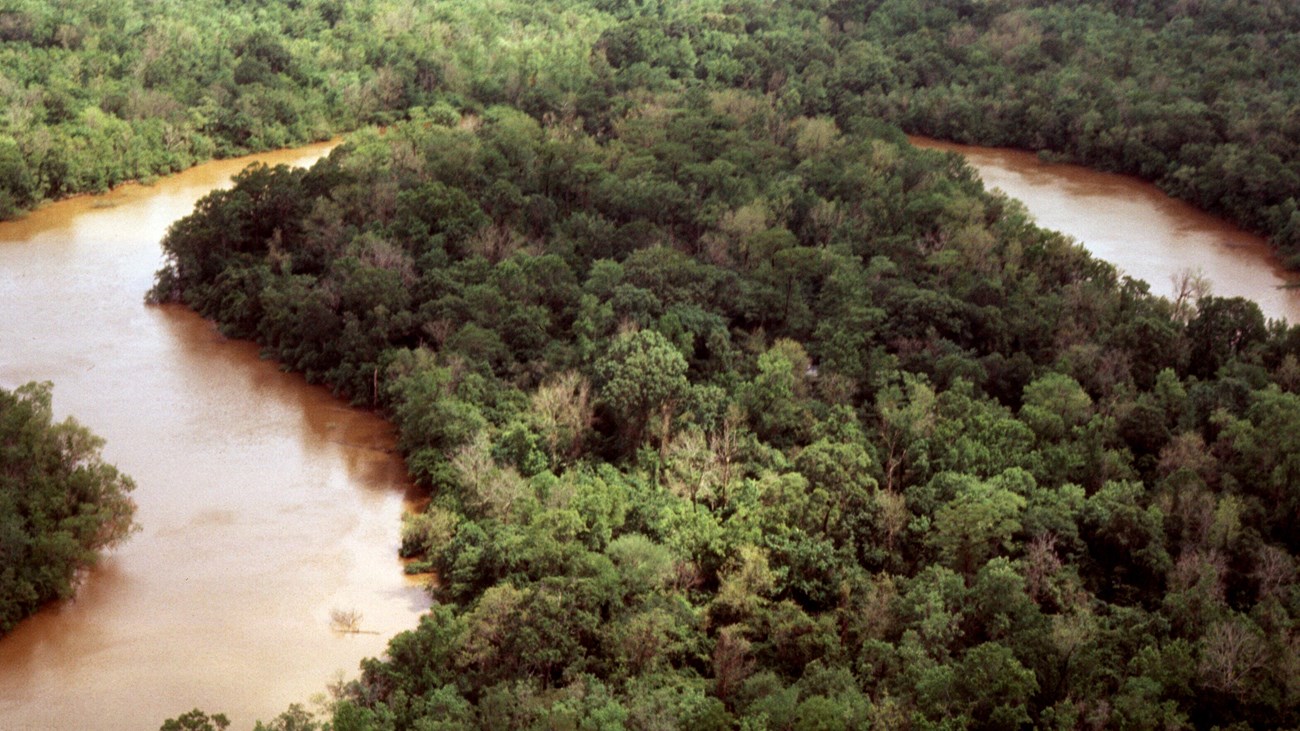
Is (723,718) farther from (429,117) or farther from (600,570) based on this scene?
(429,117)

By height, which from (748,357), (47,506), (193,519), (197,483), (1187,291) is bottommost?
(193,519)

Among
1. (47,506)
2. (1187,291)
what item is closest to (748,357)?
(47,506)

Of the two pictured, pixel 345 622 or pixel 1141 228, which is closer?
pixel 345 622

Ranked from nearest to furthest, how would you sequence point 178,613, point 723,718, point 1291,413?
1. point 723,718
2. point 178,613
3. point 1291,413

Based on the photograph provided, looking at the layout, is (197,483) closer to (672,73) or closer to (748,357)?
(748,357)

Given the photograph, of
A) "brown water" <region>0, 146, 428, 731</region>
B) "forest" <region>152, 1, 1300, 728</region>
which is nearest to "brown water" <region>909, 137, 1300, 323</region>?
"forest" <region>152, 1, 1300, 728</region>

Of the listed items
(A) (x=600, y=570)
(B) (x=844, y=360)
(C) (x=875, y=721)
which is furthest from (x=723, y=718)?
(B) (x=844, y=360)
